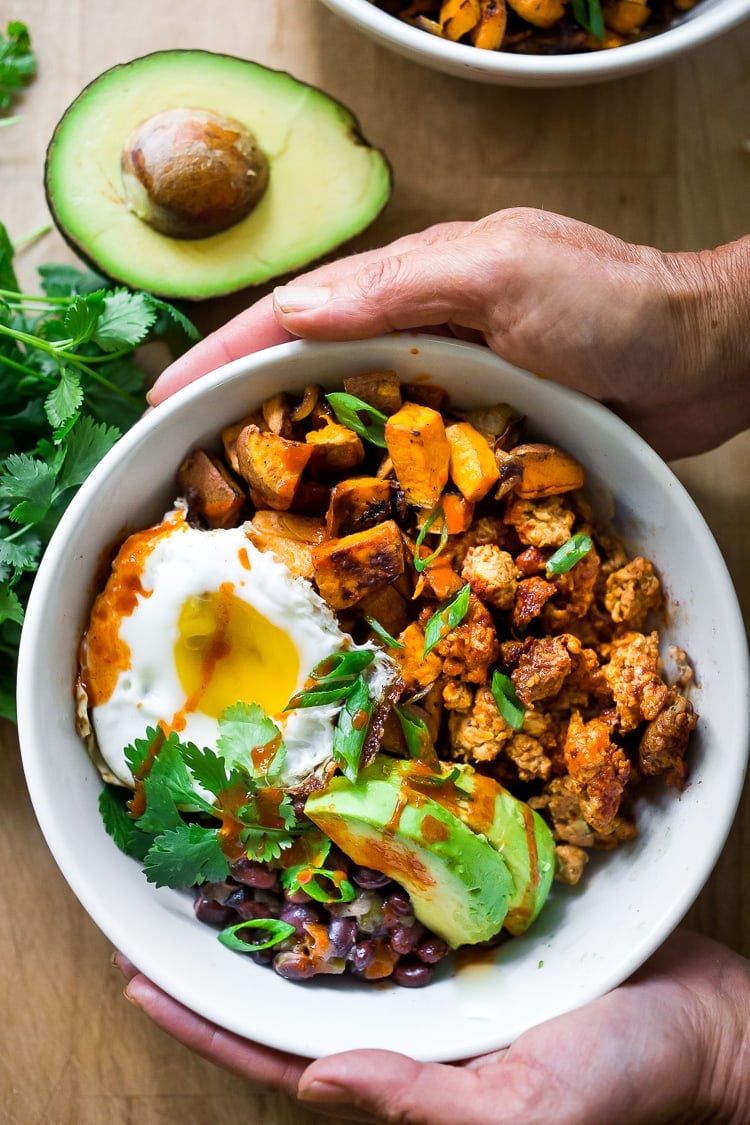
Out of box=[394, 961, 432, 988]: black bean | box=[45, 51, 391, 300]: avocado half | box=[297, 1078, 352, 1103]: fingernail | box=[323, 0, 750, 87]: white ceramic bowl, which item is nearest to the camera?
box=[297, 1078, 352, 1103]: fingernail

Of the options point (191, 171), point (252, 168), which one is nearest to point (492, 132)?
point (252, 168)

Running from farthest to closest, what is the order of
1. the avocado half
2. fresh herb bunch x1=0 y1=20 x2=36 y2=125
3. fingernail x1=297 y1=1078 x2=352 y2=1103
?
fresh herb bunch x1=0 y1=20 x2=36 y2=125 → the avocado half → fingernail x1=297 y1=1078 x2=352 y2=1103

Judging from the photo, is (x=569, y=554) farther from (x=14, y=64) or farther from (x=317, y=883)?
(x=14, y=64)

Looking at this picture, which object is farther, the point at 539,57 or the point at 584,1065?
the point at 539,57

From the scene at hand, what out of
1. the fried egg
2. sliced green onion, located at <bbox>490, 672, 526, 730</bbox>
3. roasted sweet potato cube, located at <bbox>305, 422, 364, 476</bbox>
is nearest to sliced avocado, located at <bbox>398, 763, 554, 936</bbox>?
sliced green onion, located at <bbox>490, 672, 526, 730</bbox>

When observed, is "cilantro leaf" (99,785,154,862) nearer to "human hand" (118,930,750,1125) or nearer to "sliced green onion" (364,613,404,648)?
"human hand" (118,930,750,1125)

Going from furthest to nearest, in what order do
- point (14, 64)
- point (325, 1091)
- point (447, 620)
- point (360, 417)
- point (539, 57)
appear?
point (14, 64) < point (539, 57) < point (360, 417) < point (447, 620) < point (325, 1091)
